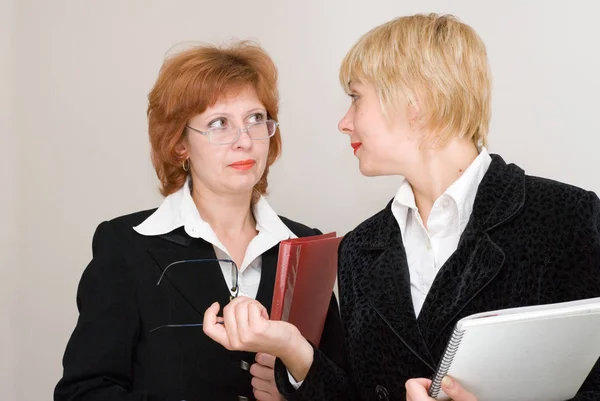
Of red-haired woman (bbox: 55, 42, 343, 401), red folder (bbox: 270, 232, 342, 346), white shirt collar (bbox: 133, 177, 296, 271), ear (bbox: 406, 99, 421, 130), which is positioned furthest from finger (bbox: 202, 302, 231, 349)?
ear (bbox: 406, 99, 421, 130)

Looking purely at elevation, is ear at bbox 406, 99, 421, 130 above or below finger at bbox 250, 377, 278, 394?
above

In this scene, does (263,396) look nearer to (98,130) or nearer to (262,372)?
(262,372)

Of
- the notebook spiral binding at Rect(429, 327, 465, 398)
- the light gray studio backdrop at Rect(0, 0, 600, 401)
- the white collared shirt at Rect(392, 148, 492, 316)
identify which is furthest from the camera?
the light gray studio backdrop at Rect(0, 0, 600, 401)

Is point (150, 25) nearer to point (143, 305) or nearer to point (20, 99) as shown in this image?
point (20, 99)

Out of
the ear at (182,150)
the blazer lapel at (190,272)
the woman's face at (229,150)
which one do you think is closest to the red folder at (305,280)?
the blazer lapel at (190,272)

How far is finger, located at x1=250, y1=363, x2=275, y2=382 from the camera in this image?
233 centimetres

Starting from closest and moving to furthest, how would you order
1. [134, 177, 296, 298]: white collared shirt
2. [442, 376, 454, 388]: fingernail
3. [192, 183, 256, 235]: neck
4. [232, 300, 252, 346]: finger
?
[442, 376, 454, 388]: fingernail, [232, 300, 252, 346]: finger, [134, 177, 296, 298]: white collared shirt, [192, 183, 256, 235]: neck

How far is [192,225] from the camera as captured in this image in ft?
8.15

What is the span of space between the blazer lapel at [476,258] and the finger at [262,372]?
52 centimetres

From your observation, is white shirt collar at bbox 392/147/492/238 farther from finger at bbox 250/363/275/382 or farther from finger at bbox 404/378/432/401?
finger at bbox 250/363/275/382

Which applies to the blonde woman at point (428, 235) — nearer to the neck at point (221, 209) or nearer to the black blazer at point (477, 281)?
the black blazer at point (477, 281)

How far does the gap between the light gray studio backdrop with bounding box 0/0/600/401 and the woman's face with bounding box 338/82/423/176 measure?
4.20 ft

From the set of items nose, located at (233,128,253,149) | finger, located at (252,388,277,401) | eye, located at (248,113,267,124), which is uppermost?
eye, located at (248,113,267,124)

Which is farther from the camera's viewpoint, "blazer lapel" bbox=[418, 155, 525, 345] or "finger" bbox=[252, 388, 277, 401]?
"finger" bbox=[252, 388, 277, 401]
